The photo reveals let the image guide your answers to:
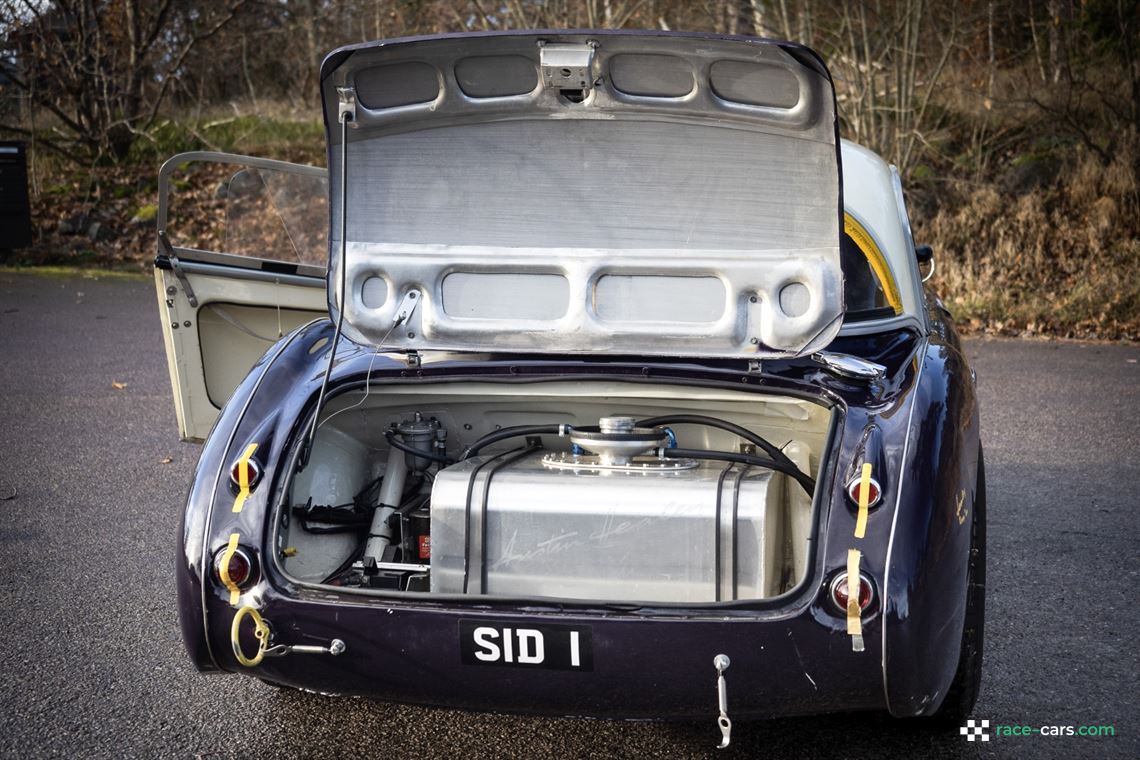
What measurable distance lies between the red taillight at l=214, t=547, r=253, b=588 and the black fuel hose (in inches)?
45.1

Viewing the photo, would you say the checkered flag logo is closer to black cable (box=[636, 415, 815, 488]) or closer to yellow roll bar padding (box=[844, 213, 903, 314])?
black cable (box=[636, 415, 815, 488])

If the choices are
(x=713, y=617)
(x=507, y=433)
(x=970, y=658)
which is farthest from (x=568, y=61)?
(x=970, y=658)

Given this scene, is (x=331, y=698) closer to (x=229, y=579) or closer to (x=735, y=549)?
(x=229, y=579)

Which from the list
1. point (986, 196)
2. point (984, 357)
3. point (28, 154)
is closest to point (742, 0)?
point (986, 196)

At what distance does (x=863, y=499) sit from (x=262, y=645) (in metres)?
1.45

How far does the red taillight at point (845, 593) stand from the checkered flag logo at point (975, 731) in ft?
2.94

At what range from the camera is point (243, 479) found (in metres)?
2.84

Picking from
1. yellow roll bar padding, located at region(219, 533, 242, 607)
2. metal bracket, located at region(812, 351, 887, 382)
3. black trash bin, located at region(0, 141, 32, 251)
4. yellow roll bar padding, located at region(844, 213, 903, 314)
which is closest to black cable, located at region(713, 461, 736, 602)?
metal bracket, located at region(812, 351, 887, 382)

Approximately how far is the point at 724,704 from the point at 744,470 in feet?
2.57

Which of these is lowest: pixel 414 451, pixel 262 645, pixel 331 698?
pixel 331 698

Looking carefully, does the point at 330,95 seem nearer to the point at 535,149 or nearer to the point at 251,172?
the point at 535,149

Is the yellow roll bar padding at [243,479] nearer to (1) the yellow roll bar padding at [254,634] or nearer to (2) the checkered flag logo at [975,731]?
(1) the yellow roll bar padding at [254,634]

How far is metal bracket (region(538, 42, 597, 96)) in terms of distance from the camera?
2.85m

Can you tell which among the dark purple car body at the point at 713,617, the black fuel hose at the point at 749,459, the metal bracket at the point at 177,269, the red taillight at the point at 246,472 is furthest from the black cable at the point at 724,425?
the metal bracket at the point at 177,269
